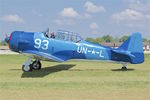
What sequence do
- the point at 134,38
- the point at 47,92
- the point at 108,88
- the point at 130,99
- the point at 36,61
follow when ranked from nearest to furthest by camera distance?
the point at 130,99 < the point at 47,92 < the point at 108,88 < the point at 134,38 < the point at 36,61

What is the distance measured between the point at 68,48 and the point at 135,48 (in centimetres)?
359

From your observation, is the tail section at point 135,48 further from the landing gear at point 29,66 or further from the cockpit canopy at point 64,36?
the landing gear at point 29,66

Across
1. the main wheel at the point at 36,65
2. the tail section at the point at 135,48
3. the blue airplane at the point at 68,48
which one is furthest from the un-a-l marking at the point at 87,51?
the main wheel at the point at 36,65

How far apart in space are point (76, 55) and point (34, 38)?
8.24ft

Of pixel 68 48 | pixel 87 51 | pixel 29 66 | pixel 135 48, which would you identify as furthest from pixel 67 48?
pixel 135 48

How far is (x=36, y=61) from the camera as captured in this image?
15266 mm

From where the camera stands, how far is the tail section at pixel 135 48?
1405 centimetres

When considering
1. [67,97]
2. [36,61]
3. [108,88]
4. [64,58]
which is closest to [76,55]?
[64,58]

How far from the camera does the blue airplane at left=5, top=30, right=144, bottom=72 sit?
14.1 m

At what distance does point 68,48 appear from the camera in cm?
1463

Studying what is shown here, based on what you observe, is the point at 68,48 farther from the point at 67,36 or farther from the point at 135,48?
the point at 135,48

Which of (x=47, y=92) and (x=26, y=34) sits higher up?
(x=26, y=34)

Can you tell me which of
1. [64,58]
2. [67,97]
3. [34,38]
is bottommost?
[67,97]

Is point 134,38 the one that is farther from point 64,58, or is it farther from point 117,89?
point 117,89
